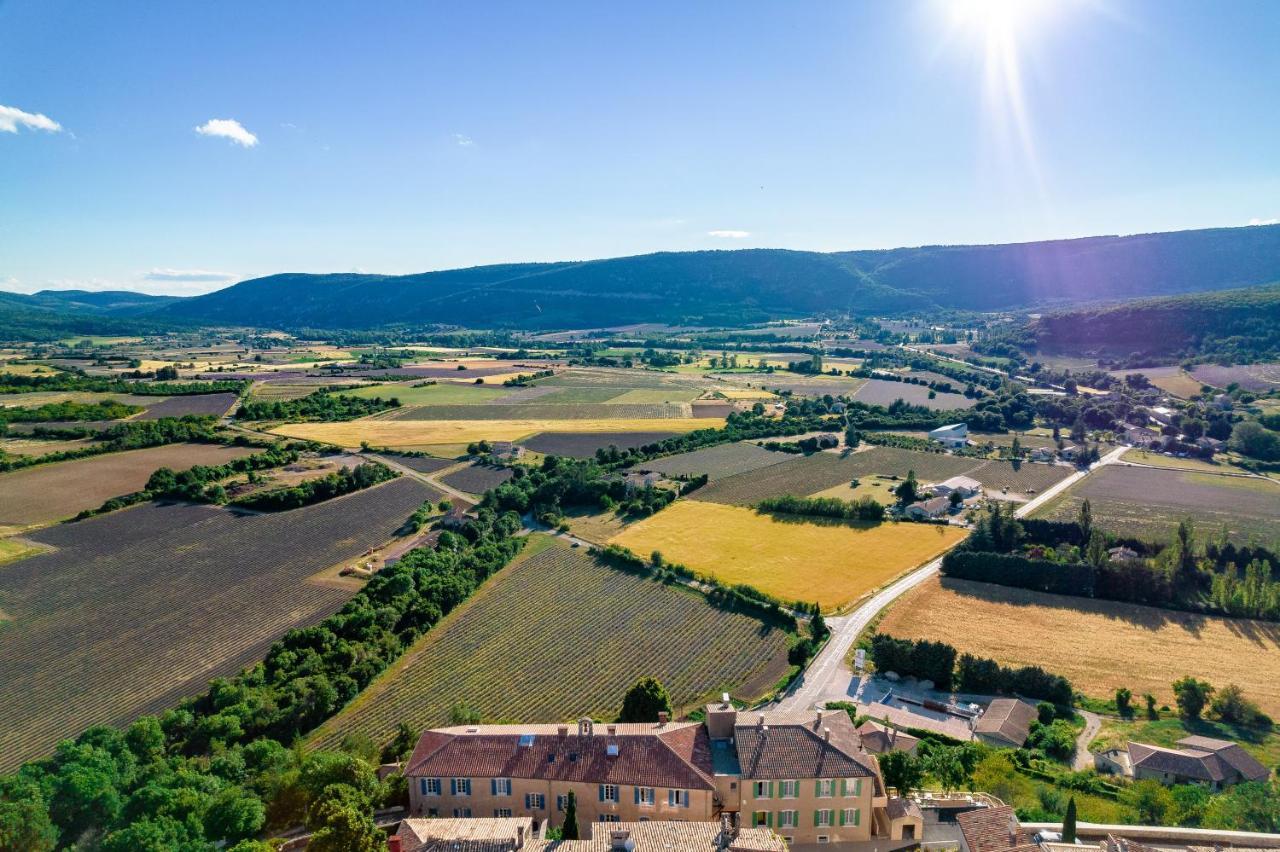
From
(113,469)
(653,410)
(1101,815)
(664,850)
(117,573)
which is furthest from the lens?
(653,410)

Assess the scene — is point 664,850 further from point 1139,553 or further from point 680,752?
point 1139,553

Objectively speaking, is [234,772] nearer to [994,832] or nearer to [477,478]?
[994,832]

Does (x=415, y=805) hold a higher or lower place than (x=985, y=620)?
higher

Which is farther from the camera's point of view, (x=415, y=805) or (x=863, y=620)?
(x=863, y=620)

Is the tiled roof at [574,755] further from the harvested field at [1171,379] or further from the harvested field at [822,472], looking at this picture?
the harvested field at [1171,379]

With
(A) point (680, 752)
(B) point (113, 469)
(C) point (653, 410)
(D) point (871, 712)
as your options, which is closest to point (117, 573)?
(B) point (113, 469)

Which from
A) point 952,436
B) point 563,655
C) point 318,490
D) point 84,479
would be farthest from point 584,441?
point 563,655

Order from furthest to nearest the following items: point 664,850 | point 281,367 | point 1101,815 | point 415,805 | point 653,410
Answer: point 281,367
point 653,410
point 1101,815
point 415,805
point 664,850

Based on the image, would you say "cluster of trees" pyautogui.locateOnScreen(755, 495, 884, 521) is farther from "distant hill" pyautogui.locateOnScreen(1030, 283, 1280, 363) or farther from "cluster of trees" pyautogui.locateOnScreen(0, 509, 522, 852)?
"distant hill" pyautogui.locateOnScreen(1030, 283, 1280, 363)
